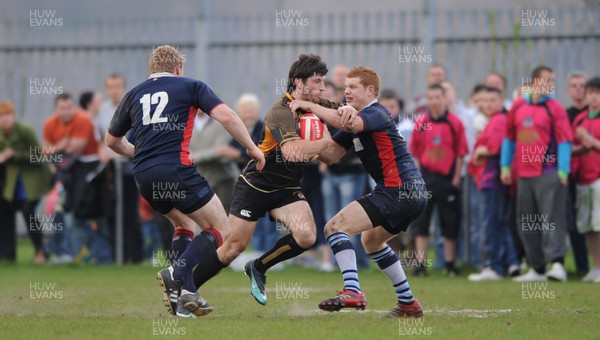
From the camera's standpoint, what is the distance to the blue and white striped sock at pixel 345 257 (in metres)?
8.98

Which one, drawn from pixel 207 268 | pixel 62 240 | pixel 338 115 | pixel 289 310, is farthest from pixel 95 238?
pixel 338 115

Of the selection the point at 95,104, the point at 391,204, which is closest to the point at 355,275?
the point at 391,204

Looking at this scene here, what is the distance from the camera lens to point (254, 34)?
17844 mm

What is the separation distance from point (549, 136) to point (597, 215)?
1.15m

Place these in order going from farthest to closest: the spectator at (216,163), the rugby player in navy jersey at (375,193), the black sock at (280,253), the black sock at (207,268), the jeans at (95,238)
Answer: the jeans at (95,238)
the spectator at (216,163)
the black sock at (280,253)
the black sock at (207,268)
the rugby player in navy jersey at (375,193)

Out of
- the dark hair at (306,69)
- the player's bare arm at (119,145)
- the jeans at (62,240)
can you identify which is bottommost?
the jeans at (62,240)

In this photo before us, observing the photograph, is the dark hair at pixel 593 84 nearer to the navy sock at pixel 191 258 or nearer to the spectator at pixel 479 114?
the spectator at pixel 479 114

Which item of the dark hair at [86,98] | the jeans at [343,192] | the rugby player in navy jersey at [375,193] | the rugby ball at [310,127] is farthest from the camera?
the dark hair at [86,98]

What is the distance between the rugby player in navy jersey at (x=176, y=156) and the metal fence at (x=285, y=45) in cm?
788

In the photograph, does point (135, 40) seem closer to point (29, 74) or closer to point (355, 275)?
point (29, 74)

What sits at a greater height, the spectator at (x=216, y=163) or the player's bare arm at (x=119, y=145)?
the player's bare arm at (x=119, y=145)

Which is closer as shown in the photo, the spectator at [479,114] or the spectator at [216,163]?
the spectator at [479,114]

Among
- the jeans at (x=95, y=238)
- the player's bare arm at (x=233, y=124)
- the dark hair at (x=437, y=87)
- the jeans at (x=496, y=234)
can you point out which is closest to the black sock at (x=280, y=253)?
the player's bare arm at (x=233, y=124)

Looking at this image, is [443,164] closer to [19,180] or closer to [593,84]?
[593,84]
